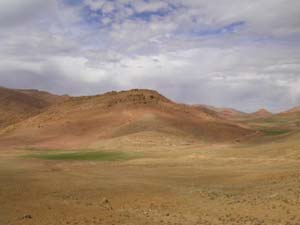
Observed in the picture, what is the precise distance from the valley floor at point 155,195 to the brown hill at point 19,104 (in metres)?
71.8

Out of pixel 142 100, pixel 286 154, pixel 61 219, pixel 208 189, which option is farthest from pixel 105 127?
pixel 61 219

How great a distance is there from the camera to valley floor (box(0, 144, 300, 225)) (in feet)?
47.8

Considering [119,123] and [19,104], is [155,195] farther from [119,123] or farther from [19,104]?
[19,104]

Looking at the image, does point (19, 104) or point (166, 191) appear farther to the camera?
point (19, 104)

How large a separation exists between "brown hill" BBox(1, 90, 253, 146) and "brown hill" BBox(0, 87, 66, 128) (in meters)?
18.1

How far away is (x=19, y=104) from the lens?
110m

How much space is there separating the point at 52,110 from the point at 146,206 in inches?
2887

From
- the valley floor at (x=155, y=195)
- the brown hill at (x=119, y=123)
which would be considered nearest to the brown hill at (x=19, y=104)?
the brown hill at (x=119, y=123)

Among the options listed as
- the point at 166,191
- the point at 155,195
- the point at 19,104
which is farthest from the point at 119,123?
the point at 155,195

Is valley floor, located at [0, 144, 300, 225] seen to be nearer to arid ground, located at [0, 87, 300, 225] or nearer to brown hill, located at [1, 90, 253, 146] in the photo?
arid ground, located at [0, 87, 300, 225]

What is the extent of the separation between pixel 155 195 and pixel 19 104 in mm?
96677

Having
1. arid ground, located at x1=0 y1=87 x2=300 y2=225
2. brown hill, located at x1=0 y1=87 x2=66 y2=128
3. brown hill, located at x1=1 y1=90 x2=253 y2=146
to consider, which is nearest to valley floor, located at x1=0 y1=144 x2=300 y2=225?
arid ground, located at x1=0 y1=87 x2=300 y2=225

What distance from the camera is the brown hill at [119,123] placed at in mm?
65562

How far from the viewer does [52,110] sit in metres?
87.6
